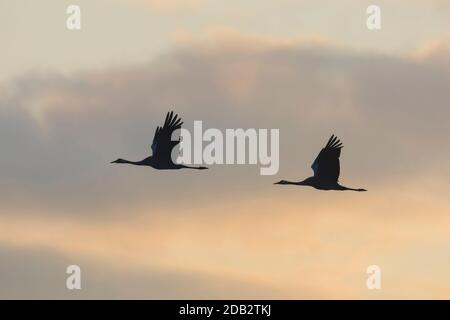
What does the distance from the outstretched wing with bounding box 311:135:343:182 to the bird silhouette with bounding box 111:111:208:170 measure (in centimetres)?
790

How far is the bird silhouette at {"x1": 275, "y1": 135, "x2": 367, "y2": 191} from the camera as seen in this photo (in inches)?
3287

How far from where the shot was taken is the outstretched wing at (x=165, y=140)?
83438 mm

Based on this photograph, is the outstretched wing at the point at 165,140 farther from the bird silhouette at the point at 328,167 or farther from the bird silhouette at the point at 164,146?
the bird silhouette at the point at 328,167

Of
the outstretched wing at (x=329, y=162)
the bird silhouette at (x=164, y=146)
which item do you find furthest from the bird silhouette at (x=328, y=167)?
the bird silhouette at (x=164, y=146)

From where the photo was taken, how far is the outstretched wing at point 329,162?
8350 centimetres

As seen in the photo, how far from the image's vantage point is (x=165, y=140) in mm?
84062

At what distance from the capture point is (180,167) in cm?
8794

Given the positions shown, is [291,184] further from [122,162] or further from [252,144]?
[122,162]

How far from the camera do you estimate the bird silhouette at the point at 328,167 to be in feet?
274

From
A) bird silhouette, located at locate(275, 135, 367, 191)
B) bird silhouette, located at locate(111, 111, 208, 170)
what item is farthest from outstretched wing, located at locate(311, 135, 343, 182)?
bird silhouette, located at locate(111, 111, 208, 170)

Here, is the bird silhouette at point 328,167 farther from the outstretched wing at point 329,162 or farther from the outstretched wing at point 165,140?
the outstretched wing at point 165,140

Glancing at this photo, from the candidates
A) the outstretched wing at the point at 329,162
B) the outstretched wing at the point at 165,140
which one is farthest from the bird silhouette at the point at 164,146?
the outstretched wing at the point at 329,162
